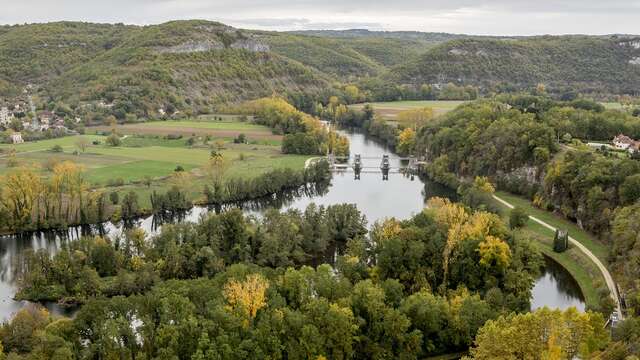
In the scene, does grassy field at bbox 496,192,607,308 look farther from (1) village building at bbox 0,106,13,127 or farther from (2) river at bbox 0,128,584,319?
(1) village building at bbox 0,106,13,127

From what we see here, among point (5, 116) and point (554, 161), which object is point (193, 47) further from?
point (554, 161)

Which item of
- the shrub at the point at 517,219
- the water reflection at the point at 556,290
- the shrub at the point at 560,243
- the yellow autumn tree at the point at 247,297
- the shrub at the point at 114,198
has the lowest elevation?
the water reflection at the point at 556,290

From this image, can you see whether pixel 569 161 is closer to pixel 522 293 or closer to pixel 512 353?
pixel 522 293

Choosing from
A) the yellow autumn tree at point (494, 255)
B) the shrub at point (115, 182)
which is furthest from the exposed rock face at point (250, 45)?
the yellow autumn tree at point (494, 255)

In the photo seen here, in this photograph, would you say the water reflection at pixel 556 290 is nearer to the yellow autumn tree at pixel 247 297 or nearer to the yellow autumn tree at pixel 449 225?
the yellow autumn tree at pixel 449 225

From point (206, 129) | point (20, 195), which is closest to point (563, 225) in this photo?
point (20, 195)

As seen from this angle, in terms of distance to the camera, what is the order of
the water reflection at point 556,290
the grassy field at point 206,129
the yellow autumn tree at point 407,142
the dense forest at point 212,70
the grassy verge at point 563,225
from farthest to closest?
the dense forest at point 212,70 < the grassy field at point 206,129 < the yellow autumn tree at point 407,142 < the grassy verge at point 563,225 < the water reflection at point 556,290

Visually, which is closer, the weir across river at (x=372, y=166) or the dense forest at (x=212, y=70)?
the weir across river at (x=372, y=166)

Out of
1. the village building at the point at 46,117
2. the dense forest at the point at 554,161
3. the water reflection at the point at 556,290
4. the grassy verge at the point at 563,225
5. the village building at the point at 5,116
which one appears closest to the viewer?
the water reflection at the point at 556,290
